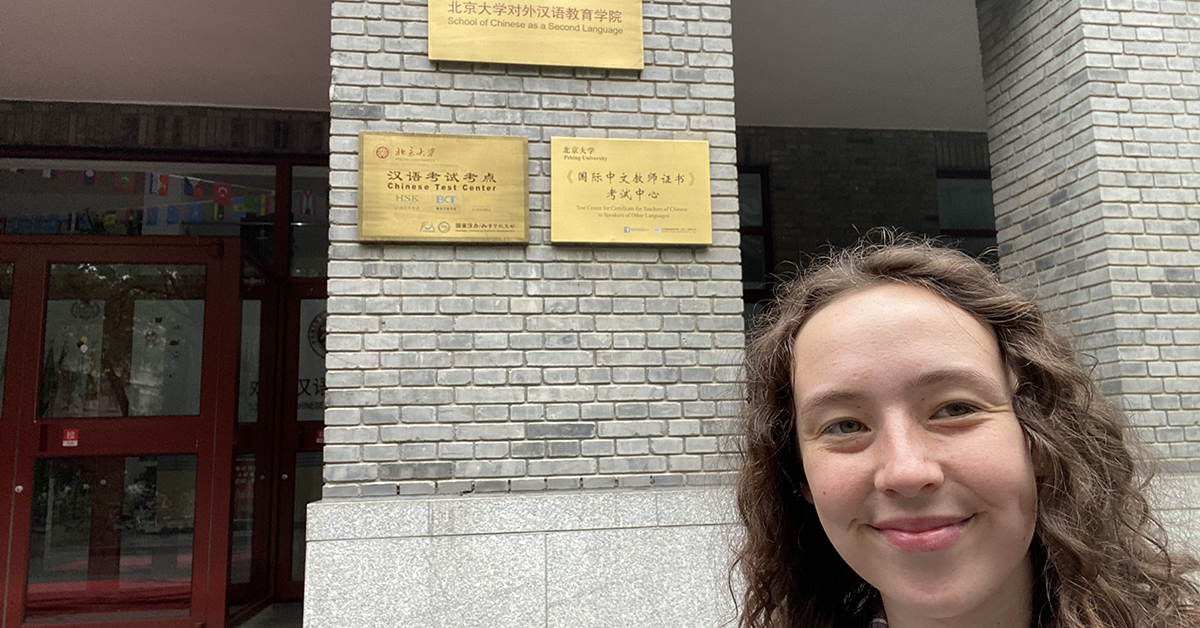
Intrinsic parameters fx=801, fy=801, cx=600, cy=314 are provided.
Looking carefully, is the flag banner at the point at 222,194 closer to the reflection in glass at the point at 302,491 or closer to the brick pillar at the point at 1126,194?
the reflection in glass at the point at 302,491

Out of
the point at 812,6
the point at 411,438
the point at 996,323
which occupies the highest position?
the point at 812,6

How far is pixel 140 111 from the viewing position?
6207mm

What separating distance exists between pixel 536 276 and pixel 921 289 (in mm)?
2830

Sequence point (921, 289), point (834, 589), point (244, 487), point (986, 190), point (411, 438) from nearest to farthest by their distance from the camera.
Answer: point (921, 289), point (834, 589), point (411, 438), point (244, 487), point (986, 190)

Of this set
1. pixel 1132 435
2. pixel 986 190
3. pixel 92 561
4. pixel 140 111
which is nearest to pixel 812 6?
pixel 986 190

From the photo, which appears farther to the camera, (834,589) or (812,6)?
(812,6)

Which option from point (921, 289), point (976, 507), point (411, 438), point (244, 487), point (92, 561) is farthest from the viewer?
point (244, 487)

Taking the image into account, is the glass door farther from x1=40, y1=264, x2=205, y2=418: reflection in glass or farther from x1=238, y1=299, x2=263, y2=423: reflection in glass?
x1=40, y1=264, x2=205, y2=418: reflection in glass

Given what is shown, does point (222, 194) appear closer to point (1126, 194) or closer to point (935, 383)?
point (1126, 194)

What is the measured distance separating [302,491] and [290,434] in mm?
453

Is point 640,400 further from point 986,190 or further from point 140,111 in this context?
point 986,190

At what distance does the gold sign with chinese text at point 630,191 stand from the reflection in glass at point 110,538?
340 centimetres

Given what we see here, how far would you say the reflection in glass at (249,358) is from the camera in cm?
590

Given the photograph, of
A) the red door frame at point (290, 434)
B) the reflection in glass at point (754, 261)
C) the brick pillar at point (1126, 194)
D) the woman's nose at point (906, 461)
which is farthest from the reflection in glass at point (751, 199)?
the woman's nose at point (906, 461)
